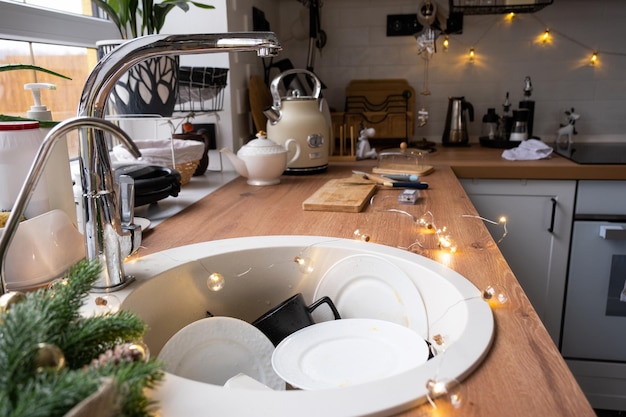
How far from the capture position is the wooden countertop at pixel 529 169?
1655 millimetres

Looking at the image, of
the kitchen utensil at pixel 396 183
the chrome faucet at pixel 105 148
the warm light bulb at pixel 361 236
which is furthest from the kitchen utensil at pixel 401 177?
the chrome faucet at pixel 105 148

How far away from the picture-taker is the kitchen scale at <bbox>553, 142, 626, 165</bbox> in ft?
5.64

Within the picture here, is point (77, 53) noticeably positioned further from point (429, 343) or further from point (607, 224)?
point (607, 224)

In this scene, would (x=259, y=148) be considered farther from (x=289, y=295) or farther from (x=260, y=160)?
(x=289, y=295)

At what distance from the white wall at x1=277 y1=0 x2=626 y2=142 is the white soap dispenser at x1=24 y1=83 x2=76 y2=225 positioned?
1.77m

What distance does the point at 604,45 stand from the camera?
2205mm

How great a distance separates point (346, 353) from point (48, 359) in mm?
457

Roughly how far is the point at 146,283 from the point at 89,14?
117 centimetres

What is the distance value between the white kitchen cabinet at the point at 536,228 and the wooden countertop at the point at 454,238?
0.21 meters

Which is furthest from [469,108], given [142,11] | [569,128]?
[142,11]

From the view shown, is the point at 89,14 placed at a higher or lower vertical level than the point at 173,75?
higher

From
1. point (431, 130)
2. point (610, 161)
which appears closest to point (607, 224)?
point (610, 161)

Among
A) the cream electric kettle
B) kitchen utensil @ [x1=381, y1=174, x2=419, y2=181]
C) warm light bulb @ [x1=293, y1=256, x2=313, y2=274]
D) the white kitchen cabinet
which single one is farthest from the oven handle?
warm light bulb @ [x1=293, y1=256, x2=313, y2=274]

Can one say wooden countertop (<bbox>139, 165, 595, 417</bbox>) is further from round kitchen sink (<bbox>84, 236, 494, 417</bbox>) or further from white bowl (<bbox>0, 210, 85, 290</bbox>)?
white bowl (<bbox>0, 210, 85, 290</bbox>)
